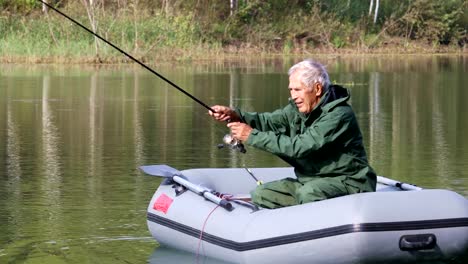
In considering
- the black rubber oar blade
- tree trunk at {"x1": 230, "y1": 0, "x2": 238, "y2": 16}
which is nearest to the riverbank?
tree trunk at {"x1": 230, "y1": 0, "x2": 238, "y2": 16}

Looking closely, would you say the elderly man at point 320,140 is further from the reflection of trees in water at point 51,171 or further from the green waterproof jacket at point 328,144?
the reflection of trees in water at point 51,171

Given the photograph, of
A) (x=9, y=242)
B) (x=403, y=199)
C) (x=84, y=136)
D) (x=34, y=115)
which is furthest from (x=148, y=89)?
(x=403, y=199)

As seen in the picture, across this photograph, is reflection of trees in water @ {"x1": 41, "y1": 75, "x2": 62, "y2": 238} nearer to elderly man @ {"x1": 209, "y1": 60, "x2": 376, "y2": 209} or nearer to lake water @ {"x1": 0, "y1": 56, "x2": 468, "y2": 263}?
lake water @ {"x1": 0, "y1": 56, "x2": 468, "y2": 263}

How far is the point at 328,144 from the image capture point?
713 centimetres

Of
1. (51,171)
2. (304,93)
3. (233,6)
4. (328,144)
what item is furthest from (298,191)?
(233,6)

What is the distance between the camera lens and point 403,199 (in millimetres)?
6777

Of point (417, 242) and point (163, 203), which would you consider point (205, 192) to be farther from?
point (417, 242)

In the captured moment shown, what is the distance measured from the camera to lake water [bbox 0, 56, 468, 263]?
8742 millimetres

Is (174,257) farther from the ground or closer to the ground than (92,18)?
closer to the ground

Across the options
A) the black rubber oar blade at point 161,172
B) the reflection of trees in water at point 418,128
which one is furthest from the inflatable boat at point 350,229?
the reflection of trees in water at point 418,128

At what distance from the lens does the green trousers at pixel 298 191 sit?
7.19 metres

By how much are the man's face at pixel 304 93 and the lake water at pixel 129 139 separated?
4.08ft

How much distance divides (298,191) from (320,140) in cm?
39

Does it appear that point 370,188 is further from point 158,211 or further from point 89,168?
point 89,168
